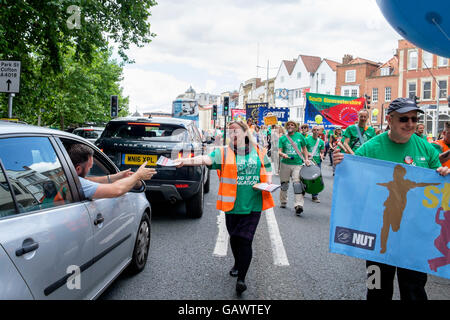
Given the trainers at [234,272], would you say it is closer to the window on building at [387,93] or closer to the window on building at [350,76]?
the window on building at [387,93]

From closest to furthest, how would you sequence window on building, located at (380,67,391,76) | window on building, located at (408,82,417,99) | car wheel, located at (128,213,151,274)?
1. car wheel, located at (128,213,151,274)
2. window on building, located at (408,82,417,99)
3. window on building, located at (380,67,391,76)

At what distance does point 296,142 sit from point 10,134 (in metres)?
6.80

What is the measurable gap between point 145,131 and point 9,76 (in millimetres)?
3934

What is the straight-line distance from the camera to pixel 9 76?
27.3 feet

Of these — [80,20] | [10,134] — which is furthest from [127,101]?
[10,134]

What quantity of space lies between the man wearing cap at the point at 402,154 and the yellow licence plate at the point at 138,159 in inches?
147

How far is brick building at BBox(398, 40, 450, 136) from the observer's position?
38.1 meters

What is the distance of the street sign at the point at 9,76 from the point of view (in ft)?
27.2

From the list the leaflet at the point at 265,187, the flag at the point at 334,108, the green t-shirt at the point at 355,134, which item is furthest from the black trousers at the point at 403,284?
the flag at the point at 334,108

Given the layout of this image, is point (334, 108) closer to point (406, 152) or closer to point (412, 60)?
point (406, 152)

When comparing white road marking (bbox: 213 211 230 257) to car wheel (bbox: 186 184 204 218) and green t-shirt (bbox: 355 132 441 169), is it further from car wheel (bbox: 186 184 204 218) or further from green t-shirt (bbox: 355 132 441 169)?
green t-shirt (bbox: 355 132 441 169)

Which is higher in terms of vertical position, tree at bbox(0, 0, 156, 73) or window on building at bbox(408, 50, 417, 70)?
window on building at bbox(408, 50, 417, 70)

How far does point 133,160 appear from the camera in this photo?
6.21m

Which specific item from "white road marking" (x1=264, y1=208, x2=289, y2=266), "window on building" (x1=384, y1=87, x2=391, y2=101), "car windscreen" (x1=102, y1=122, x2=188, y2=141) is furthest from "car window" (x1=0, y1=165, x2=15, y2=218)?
"window on building" (x1=384, y1=87, x2=391, y2=101)
